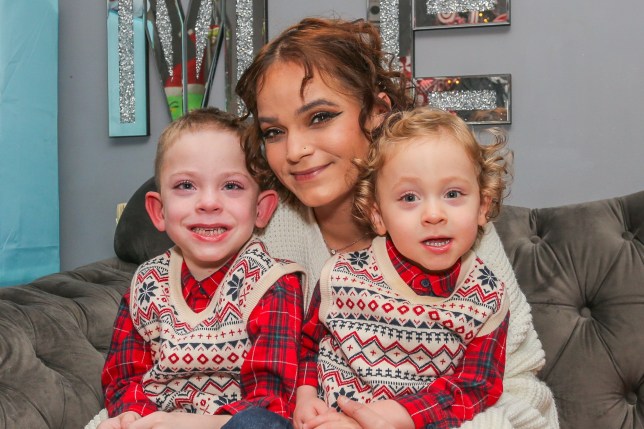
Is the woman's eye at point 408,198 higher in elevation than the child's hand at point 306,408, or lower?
higher

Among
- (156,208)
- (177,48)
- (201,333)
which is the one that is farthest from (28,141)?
(201,333)

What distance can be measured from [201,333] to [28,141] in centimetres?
153

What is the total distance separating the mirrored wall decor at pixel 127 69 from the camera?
2730 millimetres

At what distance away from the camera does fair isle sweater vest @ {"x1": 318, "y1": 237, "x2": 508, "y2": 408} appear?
49.3 inches

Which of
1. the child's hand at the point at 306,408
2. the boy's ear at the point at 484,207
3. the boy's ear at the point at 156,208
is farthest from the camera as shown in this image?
the boy's ear at the point at 156,208

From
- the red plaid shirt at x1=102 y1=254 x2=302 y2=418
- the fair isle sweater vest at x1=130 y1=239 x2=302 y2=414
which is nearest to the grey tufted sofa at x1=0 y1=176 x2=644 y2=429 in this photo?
the red plaid shirt at x1=102 y1=254 x2=302 y2=418

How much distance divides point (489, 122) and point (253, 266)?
1261 mm

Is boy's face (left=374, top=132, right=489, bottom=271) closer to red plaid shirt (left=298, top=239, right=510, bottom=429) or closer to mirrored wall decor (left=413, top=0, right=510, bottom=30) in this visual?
red plaid shirt (left=298, top=239, right=510, bottom=429)

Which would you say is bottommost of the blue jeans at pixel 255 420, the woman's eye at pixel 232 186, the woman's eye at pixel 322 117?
the blue jeans at pixel 255 420

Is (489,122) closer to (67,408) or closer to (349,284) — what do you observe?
(349,284)

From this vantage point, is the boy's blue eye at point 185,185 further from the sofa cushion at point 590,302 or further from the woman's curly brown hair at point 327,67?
the sofa cushion at point 590,302

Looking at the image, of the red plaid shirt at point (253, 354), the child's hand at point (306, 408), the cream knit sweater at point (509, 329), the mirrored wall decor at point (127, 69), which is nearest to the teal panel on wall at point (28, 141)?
the mirrored wall decor at point (127, 69)

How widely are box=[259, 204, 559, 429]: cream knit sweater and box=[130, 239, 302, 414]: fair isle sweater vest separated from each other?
0.16 m

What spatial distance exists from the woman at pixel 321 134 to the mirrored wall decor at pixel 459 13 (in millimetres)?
878
